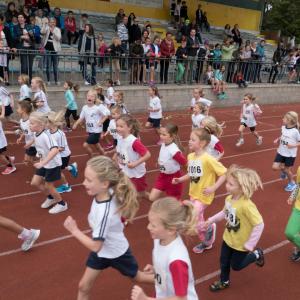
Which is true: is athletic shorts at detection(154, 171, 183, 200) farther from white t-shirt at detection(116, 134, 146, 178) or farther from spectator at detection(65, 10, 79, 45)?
spectator at detection(65, 10, 79, 45)

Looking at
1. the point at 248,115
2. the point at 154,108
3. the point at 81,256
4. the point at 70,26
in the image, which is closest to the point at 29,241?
the point at 81,256

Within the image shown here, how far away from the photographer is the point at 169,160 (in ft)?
17.9

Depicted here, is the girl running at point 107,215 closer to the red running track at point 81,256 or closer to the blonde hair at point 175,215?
the blonde hair at point 175,215

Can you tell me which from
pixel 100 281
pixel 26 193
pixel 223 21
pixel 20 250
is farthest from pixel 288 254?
pixel 223 21

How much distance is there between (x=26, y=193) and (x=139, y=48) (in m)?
8.99

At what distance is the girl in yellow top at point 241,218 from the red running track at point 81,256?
586 millimetres

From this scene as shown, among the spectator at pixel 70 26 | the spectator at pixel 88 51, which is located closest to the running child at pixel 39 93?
the spectator at pixel 88 51

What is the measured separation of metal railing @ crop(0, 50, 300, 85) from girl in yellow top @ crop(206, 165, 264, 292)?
9562 millimetres

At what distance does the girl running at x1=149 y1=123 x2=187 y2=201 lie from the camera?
5414 mm

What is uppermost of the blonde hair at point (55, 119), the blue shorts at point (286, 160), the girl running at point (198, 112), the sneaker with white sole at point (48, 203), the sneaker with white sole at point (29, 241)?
the blonde hair at point (55, 119)

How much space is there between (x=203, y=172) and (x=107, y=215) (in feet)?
5.78

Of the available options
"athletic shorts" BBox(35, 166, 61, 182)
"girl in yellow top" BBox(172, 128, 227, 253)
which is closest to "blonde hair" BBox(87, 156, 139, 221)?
"girl in yellow top" BBox(172, 128, 227, 253)

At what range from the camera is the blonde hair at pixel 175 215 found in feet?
9.27

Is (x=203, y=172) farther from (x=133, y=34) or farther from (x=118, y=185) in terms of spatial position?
(x=133, y=34)
